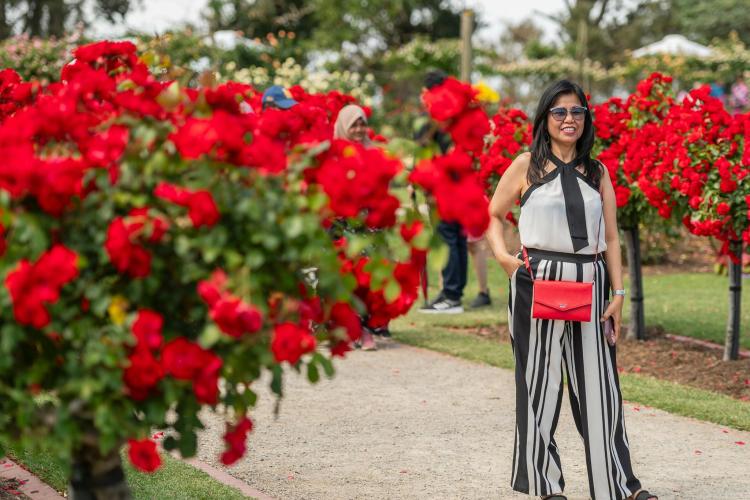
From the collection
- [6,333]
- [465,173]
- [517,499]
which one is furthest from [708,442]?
[6,333]

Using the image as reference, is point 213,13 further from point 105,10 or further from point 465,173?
point 465,173

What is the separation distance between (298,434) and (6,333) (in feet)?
12.1

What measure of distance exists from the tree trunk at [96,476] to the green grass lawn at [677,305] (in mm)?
7181

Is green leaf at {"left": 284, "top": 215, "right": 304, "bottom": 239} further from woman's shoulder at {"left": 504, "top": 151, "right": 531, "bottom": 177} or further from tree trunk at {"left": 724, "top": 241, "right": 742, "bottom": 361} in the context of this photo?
tree trunk at {"left": 724, "top": 241, "right": 742, "bottom": 361}

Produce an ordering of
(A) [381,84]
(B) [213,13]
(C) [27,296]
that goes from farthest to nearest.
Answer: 1. (A) [381,84]
2. (B) [213,13]
3. (C) [27,296]

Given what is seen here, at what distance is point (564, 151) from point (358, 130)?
3498 millimetres

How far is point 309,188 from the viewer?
2.52 metres

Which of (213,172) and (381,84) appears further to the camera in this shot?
(381,84)

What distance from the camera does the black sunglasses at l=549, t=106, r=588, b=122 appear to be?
14.9 ft

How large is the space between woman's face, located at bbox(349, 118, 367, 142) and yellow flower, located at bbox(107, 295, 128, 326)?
5.50 metres

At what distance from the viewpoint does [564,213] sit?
4.51 meters

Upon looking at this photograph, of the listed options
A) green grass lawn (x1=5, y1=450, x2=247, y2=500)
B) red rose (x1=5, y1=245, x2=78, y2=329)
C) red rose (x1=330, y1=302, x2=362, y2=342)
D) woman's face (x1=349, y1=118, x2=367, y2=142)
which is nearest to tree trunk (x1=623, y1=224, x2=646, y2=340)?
woman's face (x1=349, y1=118, x2=367, y2=142)

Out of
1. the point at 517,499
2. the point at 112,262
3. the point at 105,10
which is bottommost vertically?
the point at 517,499

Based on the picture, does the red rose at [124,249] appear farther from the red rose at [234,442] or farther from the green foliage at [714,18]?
the green foliage at [714,18]
